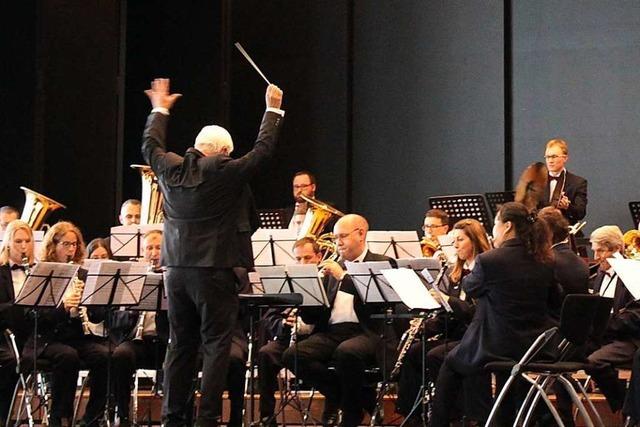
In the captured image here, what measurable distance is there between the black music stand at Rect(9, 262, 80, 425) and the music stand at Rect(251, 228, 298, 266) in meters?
1.60

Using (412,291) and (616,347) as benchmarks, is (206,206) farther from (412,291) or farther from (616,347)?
(616,347)

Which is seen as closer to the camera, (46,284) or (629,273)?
(629,273)

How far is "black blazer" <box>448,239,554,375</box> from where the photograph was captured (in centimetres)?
684

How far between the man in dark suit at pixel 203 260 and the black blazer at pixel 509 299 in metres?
1.41

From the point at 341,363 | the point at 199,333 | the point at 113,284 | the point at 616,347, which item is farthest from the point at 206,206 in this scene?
the point at 616,347

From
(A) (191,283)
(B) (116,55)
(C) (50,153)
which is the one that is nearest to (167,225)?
(A) (191,283)

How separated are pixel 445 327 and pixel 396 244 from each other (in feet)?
4.31

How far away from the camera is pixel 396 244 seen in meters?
9.10

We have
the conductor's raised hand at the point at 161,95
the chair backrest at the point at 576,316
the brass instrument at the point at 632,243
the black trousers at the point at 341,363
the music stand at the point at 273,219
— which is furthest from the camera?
the music stand at the point at 273,219

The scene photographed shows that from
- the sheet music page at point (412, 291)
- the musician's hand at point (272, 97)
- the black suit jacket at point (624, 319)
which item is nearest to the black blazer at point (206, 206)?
the musician's hand at point (272, 97)

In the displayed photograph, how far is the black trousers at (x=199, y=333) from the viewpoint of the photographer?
6.87 meters

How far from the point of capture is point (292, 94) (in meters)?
13.0

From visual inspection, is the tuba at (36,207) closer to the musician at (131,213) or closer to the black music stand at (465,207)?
the musician at (131,213)

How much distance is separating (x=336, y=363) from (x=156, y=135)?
81.6 inches
